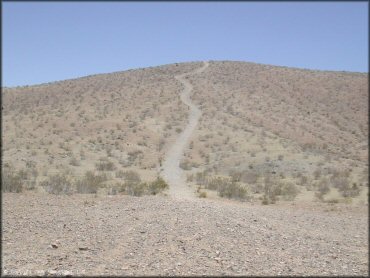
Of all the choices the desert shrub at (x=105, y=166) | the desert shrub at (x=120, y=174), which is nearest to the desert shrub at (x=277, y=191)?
the desert shrub at (x=120, y=174)

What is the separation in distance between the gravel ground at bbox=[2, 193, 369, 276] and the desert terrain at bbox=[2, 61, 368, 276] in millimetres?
42

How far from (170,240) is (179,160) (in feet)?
68.5

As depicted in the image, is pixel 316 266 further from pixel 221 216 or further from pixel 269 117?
pixel 269 117

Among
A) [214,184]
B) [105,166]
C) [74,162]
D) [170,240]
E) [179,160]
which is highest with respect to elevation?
[179,160]

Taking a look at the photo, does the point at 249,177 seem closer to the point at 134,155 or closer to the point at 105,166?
the point at 105,166

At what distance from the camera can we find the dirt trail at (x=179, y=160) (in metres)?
20.9

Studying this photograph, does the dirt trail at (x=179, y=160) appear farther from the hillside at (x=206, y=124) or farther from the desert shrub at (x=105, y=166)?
the desert shrub at (x=105, y=166)

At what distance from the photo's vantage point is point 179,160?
3170 centimetres

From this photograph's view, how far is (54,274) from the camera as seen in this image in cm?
853

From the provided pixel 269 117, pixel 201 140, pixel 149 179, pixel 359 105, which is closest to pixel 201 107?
pixel 269 117

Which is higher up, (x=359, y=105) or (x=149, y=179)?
(x=359, y=105)

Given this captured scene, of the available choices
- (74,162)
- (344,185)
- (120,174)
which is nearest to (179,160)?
(120,174)

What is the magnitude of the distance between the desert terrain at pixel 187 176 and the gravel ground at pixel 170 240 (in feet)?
0.14

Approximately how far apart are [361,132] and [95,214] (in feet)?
137
